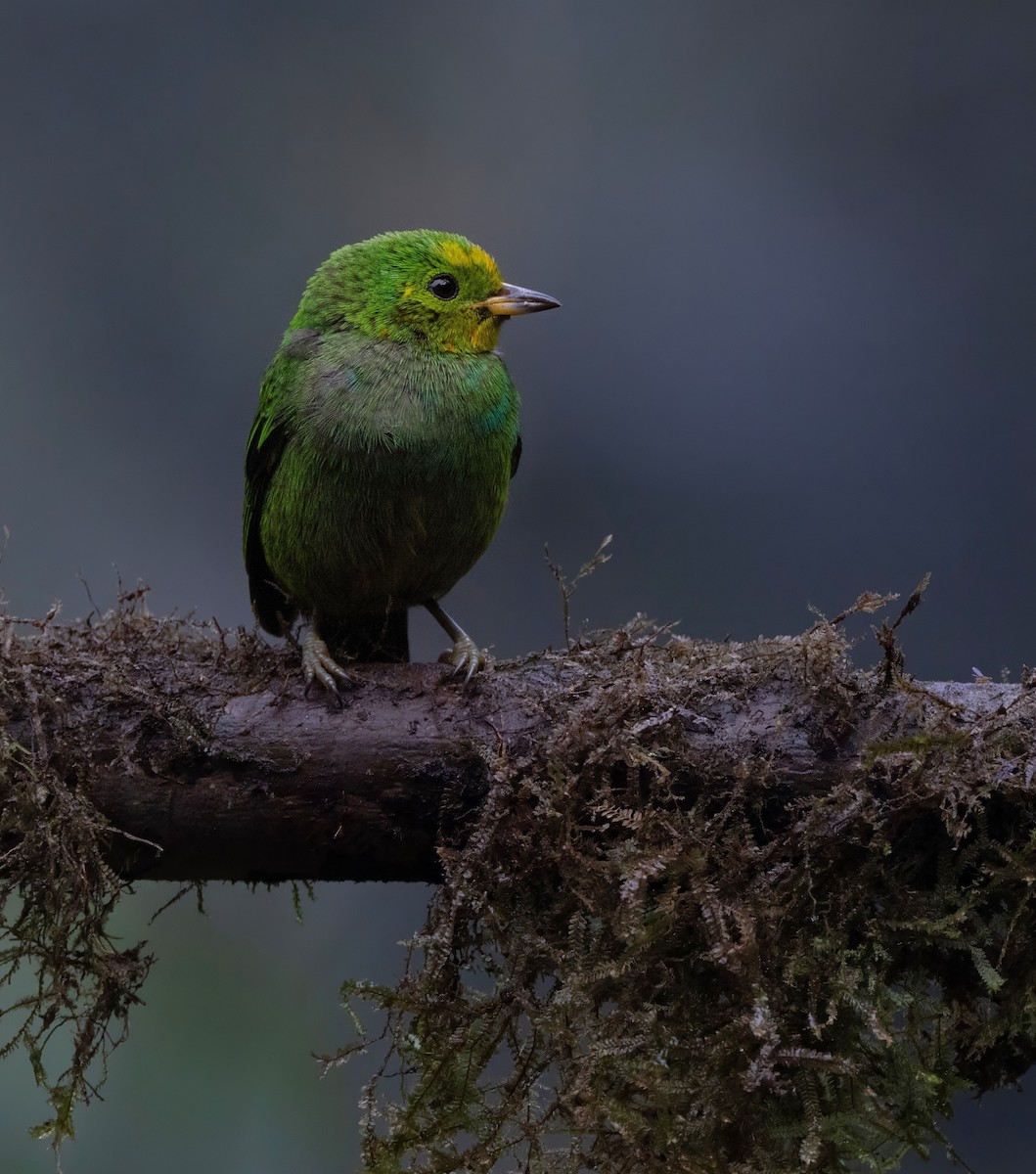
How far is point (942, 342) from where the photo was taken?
13.9 ft

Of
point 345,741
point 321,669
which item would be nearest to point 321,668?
point 321,669

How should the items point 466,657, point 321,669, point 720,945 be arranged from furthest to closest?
point 466,657, point 321,669, point 720,945

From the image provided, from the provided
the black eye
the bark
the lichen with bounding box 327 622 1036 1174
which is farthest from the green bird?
the lichen with bounding box 327 622 1036 1174

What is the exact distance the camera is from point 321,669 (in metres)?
2.41

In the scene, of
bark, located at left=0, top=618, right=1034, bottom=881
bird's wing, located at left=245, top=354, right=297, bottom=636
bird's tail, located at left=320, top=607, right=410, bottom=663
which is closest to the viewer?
bark, located at left=0, top=618, right=1034, bottom=881

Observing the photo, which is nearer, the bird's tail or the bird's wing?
the bird's wing

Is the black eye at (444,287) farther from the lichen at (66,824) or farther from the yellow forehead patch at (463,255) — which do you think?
the lichen at (66,824)

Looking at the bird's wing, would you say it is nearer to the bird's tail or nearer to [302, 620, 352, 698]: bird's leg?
the bird's tail

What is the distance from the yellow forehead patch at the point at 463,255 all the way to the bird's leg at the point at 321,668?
1061 mm

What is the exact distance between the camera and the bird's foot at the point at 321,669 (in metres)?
2.36

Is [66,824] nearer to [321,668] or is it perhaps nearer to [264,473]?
[321,668]

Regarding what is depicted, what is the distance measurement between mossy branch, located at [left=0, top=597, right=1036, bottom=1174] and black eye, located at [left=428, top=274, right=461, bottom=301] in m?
1.08

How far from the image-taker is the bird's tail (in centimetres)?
305

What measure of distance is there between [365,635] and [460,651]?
0.32m
